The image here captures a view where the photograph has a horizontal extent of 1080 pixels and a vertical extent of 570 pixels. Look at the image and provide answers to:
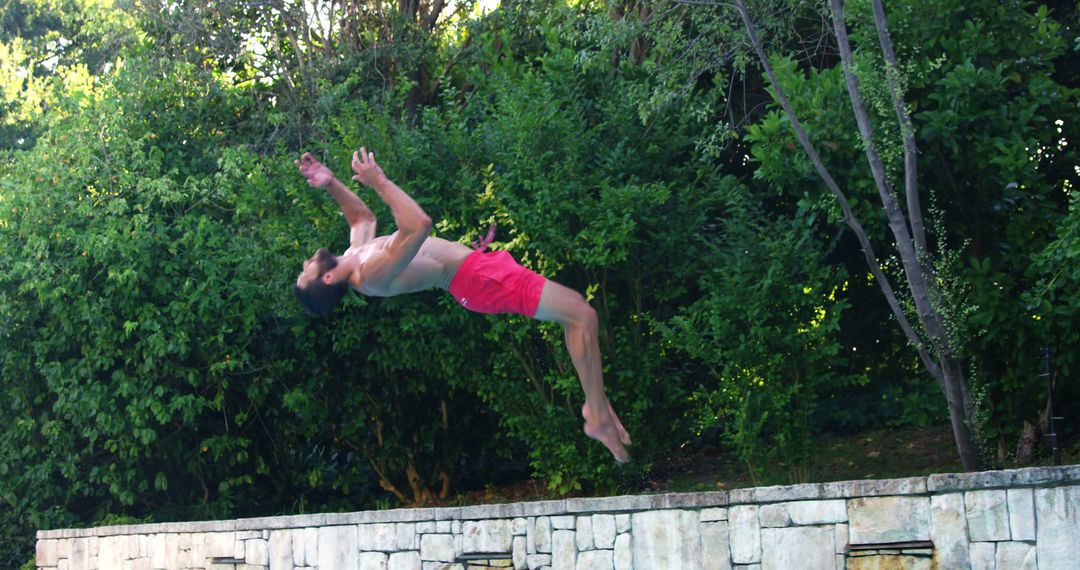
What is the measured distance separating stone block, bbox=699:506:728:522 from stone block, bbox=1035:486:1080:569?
1.76 metres

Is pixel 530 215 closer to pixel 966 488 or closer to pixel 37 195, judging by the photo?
pixel 966 488

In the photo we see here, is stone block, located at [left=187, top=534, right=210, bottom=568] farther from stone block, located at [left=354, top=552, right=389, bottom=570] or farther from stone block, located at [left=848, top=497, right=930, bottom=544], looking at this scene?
stone block, located at [left=848, top=497, right=930, bottom=544]

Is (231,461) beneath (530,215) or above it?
beneath

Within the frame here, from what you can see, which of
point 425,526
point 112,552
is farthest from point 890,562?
point 112,552

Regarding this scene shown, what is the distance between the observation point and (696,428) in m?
9.77

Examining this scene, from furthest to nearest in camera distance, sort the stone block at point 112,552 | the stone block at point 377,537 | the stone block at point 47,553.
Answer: the stone block at point 47,553 → the stone block at point 112,552 → the stone block at point 377,537

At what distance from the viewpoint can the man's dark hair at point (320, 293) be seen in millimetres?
5754

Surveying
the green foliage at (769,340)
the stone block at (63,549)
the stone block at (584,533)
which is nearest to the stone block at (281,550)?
the stone block at (584,533)

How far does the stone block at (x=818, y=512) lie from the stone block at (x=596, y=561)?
136cm

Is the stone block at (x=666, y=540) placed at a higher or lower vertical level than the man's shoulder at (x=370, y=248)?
lower

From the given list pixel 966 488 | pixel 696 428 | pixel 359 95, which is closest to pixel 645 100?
pixel 696 428

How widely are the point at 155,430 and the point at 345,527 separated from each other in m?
3.74

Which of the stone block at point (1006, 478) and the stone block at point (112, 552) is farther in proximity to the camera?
the stone block at point (112, 552)

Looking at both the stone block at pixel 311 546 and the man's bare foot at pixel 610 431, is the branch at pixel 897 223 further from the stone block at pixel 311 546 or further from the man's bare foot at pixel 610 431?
the stone block at pixel 311 546
